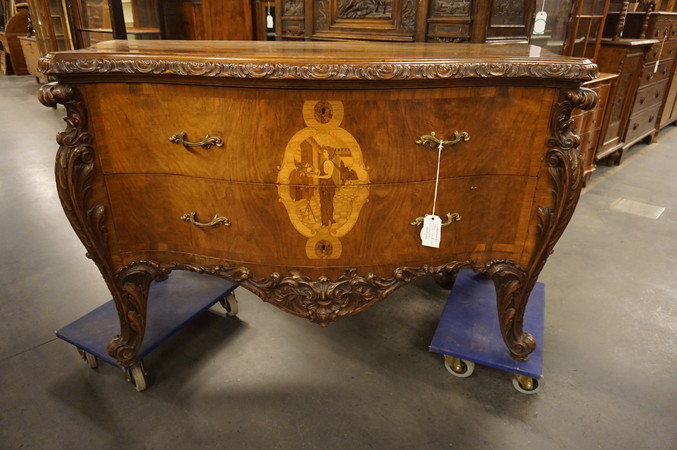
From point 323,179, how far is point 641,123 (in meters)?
4.59

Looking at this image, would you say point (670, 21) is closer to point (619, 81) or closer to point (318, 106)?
point (619, 81)

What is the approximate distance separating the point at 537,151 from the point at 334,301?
74 centimetres

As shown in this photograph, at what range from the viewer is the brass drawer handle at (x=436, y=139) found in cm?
121

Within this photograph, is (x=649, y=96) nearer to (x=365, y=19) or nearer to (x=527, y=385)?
(x=365, y=19)

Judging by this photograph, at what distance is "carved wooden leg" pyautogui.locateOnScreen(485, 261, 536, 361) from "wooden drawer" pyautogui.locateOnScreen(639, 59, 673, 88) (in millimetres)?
3538

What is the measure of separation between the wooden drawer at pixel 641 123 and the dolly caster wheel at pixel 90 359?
4.57 metres

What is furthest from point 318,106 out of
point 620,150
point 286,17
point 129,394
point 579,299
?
point 620,150

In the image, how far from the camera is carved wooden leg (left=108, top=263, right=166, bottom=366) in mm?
1438

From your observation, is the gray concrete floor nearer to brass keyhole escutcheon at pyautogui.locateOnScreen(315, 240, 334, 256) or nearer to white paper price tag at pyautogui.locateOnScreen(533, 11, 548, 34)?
brass keyhole escutcheon at pyautogui.locateOnScreen(315, 240, 334, 256)

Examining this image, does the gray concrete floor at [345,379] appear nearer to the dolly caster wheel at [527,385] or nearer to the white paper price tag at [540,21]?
the dolly caster wheel at [527,385]

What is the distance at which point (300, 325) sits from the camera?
2.04 metres

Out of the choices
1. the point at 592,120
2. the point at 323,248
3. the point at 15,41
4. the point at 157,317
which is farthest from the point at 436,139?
the point at 15,41

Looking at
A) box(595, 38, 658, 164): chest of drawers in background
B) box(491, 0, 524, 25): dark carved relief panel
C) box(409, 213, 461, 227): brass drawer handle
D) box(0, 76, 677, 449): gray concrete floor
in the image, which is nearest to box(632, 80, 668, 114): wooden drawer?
box(595, 38, 658, 164): chest of drawers in background

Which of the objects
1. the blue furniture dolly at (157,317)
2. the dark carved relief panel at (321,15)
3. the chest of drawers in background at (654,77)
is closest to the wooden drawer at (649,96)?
the chest of drawers in background at (654,77)
